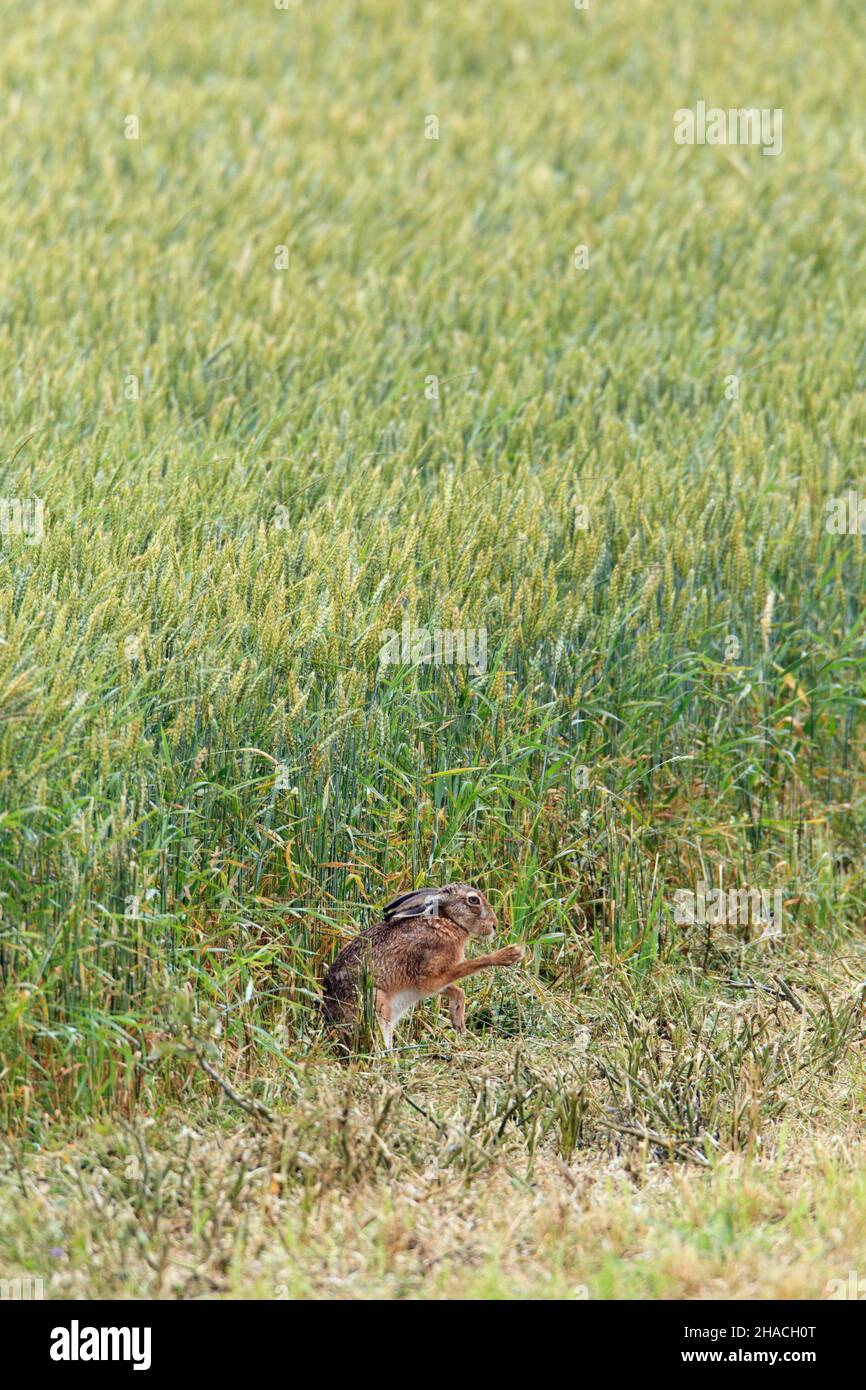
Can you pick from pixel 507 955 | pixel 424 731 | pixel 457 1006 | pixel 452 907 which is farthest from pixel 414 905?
pixel 424 731

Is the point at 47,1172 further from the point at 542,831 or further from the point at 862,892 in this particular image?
the point at 862,892

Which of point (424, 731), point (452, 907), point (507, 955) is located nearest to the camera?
point (507, 955)

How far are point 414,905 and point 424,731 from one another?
2.46ft

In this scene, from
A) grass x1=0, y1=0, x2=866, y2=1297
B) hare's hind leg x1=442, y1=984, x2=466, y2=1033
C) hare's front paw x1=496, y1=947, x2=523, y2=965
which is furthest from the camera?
hare's hind leg x1=442, y1=984, x2=466, y2=1033

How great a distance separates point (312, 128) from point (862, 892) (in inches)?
287

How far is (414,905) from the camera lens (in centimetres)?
436

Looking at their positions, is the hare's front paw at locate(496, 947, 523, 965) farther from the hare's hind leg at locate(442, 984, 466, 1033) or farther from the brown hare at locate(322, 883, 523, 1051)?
the hare's hind leg at locate(442, 984, 466, 1033)

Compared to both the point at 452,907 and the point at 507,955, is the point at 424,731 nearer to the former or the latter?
the point at 452,907

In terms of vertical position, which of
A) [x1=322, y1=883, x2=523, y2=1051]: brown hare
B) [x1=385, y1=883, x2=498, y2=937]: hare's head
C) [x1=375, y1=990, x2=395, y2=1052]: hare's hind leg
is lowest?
[x1=375, y1=990, x2=395, y2=1052]: hare's hind leg

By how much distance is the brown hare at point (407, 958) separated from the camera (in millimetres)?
4336

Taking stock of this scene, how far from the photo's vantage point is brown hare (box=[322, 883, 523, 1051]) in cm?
434

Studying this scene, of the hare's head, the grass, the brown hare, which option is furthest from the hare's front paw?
the grass

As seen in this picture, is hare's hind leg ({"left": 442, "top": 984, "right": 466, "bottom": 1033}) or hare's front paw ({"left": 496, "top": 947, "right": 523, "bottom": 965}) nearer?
hare's front paw ({"left": 496, "top": 947, "right": 523, "bottom": 965})

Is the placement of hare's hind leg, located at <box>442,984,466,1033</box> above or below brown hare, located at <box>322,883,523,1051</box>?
below
